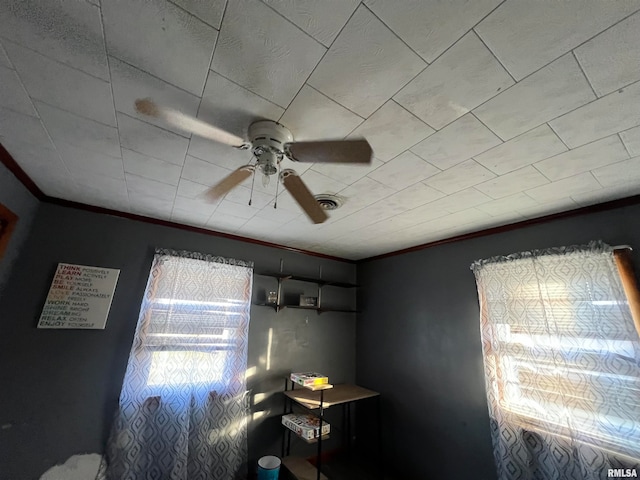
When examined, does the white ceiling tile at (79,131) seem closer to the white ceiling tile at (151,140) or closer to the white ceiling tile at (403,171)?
the white ceiling tile at (151,140)

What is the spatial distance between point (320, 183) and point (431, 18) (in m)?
1.04

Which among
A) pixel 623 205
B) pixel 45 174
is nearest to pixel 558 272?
pixel 623 205

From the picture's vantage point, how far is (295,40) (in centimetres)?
87

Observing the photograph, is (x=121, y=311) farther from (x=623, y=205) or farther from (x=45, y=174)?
(x=623, y=205)

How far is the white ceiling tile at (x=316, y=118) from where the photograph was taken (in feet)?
3.55

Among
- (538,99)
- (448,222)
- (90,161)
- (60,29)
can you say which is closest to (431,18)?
(538,99)

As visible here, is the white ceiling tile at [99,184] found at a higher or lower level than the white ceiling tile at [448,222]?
higher

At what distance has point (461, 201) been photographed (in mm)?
1897

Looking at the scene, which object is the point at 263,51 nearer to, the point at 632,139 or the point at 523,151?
the point at 523,151

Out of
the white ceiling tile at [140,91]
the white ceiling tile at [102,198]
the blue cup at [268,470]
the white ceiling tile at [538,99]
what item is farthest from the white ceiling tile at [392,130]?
the blue cup at [268,470]

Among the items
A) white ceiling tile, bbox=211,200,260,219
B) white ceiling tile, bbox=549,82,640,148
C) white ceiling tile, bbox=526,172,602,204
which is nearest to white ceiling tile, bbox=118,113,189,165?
white ceiling tile, bbox=211,200,260,219

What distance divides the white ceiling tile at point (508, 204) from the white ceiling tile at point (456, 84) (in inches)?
40.2

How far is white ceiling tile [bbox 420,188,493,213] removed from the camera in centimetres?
179

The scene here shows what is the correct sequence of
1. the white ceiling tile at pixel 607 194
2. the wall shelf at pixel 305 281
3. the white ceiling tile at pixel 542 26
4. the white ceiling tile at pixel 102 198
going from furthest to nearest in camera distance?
the wall shelf at pixel 305 281 < the white ceiling tile at pixel 102 198 < the white ceiling tile at pixel 607 194 < the white ceiling tile at pixel 542 26
